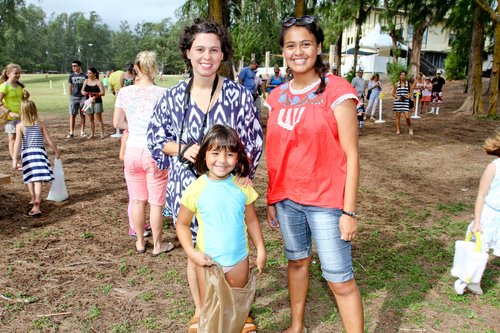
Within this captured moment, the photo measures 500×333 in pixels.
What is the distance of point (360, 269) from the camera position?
4.16 meters

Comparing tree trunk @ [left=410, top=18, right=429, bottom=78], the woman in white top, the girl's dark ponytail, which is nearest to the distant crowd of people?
the woman in white top

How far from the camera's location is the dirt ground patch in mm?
3293

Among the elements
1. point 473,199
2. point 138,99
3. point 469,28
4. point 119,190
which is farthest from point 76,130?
point 469,28

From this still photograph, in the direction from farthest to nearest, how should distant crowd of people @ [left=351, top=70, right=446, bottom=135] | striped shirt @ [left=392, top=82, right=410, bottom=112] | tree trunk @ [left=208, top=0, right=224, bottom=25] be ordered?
distant crowd of people @ [left=351, top=70, right=446, bottom=135], striped shirt @ [left=392, top=82, right=410, bottom=112], tree trunk @ [left=208, top=0, right=224, bottom=25]

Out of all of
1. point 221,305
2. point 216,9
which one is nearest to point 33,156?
point 221,305

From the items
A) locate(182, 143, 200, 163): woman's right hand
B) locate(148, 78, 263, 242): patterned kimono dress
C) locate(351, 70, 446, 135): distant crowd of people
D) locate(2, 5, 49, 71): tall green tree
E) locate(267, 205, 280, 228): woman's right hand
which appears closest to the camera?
locate(182, 143, 200, 163): woman's right hand

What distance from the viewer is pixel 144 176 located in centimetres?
432

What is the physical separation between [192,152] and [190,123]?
219mm

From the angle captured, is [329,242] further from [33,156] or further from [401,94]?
[401,94]

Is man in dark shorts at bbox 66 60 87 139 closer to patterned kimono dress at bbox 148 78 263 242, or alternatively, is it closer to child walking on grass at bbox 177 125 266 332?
patterned kimono dress at bbox 148 78 263 242

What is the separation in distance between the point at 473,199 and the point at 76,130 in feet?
35.6

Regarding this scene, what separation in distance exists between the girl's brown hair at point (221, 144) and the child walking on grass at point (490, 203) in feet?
6.97

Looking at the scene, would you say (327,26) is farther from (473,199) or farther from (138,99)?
(138,99)

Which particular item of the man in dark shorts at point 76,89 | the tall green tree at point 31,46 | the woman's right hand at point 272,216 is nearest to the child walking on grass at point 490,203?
the woman's right hand at point 272,216
